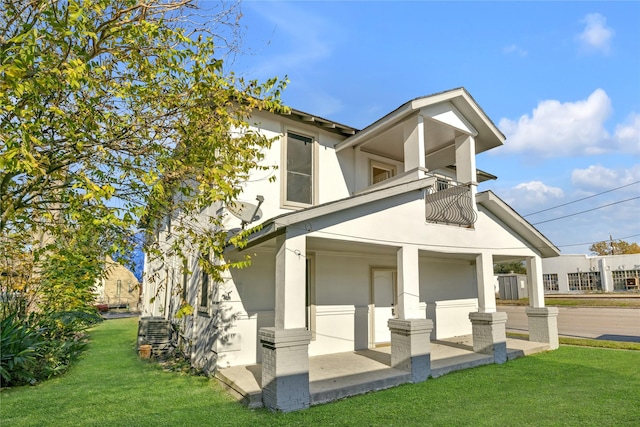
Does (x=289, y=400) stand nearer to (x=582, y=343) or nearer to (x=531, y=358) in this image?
(x=531, y=358)

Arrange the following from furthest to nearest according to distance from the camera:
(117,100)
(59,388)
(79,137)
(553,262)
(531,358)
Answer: (553,262) < (531,358) < (59,388) < (117,100) < (79,137)

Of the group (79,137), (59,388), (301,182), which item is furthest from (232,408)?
(301,182)

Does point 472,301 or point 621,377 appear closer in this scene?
point 621,377

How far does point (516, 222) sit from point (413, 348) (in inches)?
216

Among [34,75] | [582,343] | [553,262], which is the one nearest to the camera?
[34,75]

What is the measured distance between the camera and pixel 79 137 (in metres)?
4.07

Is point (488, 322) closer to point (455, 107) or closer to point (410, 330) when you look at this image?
point (410, 330)

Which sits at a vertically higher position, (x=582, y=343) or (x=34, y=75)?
(x=34, y=75)

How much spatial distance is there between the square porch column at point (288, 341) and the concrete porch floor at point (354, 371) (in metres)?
0.37

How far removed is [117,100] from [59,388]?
6065mm

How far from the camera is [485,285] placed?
9.44 meters

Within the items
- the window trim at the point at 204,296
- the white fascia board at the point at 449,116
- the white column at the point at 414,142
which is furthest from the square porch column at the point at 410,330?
the window trim at the point at 204,296

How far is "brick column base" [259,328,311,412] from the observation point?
18.2 ft

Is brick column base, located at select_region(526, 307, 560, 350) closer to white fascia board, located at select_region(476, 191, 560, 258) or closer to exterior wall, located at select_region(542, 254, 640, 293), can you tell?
white fascia board, located at select_region(476, 191, 560, 258)
